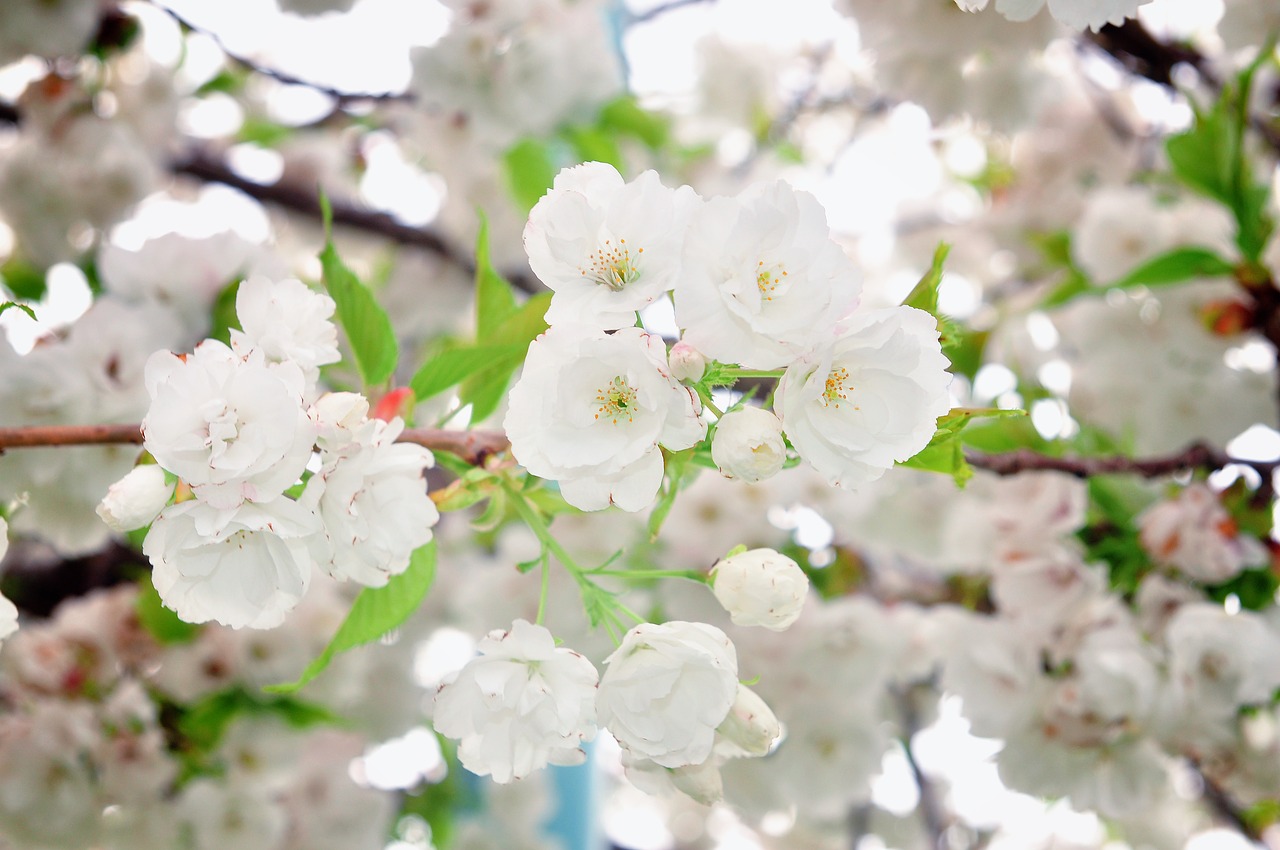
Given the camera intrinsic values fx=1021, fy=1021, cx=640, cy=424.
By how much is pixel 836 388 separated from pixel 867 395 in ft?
0.04

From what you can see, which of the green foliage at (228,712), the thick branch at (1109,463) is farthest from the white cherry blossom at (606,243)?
the green foliage at (228,712)

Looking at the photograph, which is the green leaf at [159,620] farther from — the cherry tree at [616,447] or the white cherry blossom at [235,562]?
the white cherry blossom at [235,562]

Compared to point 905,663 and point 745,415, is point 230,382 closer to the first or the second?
point 745,415

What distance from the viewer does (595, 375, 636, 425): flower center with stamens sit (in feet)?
1.15

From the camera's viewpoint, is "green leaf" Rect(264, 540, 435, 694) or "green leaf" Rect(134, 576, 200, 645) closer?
"green leaf" Rect(264, 540, 435, 694)

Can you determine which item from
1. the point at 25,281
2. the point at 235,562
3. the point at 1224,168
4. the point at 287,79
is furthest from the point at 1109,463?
the point at 25,281

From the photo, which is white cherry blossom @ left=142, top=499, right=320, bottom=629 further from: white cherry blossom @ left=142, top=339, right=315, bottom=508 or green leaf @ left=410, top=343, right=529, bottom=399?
green leaf @ left=410, top=343, right=529, bottom=399

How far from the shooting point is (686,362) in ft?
1.13

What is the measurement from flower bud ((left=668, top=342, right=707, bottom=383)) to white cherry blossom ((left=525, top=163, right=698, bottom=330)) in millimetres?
20

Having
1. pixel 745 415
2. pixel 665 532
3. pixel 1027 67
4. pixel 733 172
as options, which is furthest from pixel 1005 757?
pixel 733 172

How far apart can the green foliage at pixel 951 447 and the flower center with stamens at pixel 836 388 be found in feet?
0.16

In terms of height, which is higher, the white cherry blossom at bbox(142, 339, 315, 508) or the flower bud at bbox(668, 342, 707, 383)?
the flower bud at bbox(668, 342, 707, 383)

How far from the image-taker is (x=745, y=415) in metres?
0.36

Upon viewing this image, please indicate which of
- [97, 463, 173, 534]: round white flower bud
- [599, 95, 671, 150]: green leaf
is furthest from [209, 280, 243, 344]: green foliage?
[599, 95, 671, 150]: green leaf
